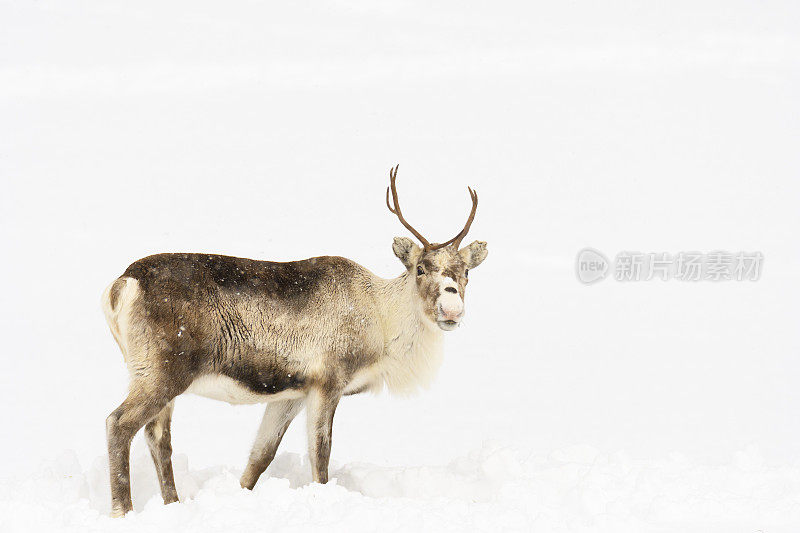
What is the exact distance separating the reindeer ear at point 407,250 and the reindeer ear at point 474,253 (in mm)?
440

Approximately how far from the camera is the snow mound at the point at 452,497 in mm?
8391

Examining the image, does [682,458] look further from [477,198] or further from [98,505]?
[98,505]

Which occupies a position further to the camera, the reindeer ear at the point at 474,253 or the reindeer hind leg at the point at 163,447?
the reindeer ear at the point at 474,253

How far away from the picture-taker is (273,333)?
9.44 metres

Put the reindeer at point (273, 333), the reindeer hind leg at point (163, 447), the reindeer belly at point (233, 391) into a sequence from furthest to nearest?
the reindeer hind leg at point (163, 447), the reindeer belly at point (233, 391), the reindeer at point (273, 333)

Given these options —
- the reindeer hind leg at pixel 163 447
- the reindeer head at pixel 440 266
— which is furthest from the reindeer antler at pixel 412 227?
the reindeer hind leg at pixel 163 447

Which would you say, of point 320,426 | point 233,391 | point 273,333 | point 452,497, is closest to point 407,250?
point 273,333

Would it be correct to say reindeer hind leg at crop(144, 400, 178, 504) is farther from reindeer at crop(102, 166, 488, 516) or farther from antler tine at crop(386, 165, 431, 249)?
antler tine at crop(386, 165, 431, 249)

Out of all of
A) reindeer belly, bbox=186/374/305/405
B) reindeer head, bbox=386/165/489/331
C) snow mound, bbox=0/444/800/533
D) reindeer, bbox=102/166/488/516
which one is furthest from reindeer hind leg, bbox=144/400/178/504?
reindeer head, bbox=386/165/489/331

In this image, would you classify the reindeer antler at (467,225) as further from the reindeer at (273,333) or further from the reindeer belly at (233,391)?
the reindeer belly at (233,391)

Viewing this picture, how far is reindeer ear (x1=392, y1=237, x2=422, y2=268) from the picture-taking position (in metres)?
10.1

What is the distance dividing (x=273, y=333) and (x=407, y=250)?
1.58 meters

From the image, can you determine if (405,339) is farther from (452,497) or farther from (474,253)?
(452,497)

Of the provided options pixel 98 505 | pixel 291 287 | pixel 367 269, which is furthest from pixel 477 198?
pixel 98 505
